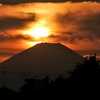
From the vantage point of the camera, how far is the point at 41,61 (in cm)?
16650

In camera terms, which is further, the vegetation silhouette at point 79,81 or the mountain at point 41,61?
the mountain at point 41,61

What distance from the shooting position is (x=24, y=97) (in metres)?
66.9

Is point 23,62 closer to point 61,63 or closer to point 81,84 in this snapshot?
point 61,63

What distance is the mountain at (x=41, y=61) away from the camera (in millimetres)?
151125

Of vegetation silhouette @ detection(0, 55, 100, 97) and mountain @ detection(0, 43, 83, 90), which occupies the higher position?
vegetation silhouette @ detection(0, 55, 100, 97)

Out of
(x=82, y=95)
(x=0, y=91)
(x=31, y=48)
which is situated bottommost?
(x=31, y=48)

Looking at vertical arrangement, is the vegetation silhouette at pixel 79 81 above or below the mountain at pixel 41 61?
above

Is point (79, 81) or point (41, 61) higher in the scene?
point (79, 81)

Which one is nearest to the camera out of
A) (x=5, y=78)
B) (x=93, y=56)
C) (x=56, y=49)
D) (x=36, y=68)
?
(x=93, y=56)

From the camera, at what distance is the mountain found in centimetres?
15112

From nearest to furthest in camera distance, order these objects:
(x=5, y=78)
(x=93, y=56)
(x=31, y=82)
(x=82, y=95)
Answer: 1. (x=82, y=95)
2. (x=93, y=56)
3. (x=31, y=82)
4. (x=5, y=78)

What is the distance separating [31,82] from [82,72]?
39.4 ft

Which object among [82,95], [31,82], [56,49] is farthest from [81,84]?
[56,49]

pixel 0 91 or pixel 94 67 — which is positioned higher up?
pixel 94 67
